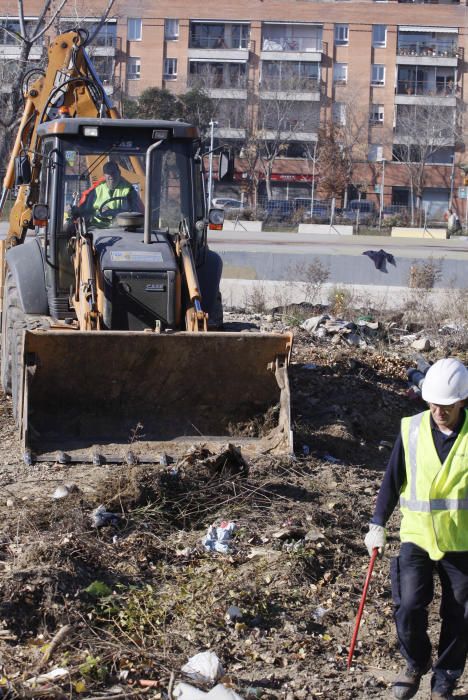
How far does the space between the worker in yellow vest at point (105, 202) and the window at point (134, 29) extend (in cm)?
5886

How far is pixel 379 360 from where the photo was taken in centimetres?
1312

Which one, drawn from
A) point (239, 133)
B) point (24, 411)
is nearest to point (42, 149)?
point (24, 411)

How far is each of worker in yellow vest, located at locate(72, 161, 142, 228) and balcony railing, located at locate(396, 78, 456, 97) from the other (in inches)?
2390

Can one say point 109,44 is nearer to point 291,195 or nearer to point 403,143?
point 291,195

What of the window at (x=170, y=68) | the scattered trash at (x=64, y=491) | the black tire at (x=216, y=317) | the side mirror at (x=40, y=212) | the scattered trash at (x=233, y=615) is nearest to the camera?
the scattered trash at (x=233, y=615)

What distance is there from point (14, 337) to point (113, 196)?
1535 millimetres

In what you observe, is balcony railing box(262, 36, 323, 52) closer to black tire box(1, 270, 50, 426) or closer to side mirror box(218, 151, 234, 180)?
black tire box(1, 270, 50, 426)

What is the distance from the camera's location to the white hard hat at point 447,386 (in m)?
4.77

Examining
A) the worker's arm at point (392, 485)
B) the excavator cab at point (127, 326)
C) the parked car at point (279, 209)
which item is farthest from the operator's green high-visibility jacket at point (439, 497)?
the parked car at point (279, 209)

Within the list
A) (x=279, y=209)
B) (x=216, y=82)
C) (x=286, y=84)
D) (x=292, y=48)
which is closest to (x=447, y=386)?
(x=279, y=209)

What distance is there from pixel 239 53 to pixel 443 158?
14.3m

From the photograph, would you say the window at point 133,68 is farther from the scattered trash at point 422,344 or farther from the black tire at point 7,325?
the black tire at point 7,325

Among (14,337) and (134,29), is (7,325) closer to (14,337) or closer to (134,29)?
(14,337)

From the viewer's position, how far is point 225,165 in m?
9.47
